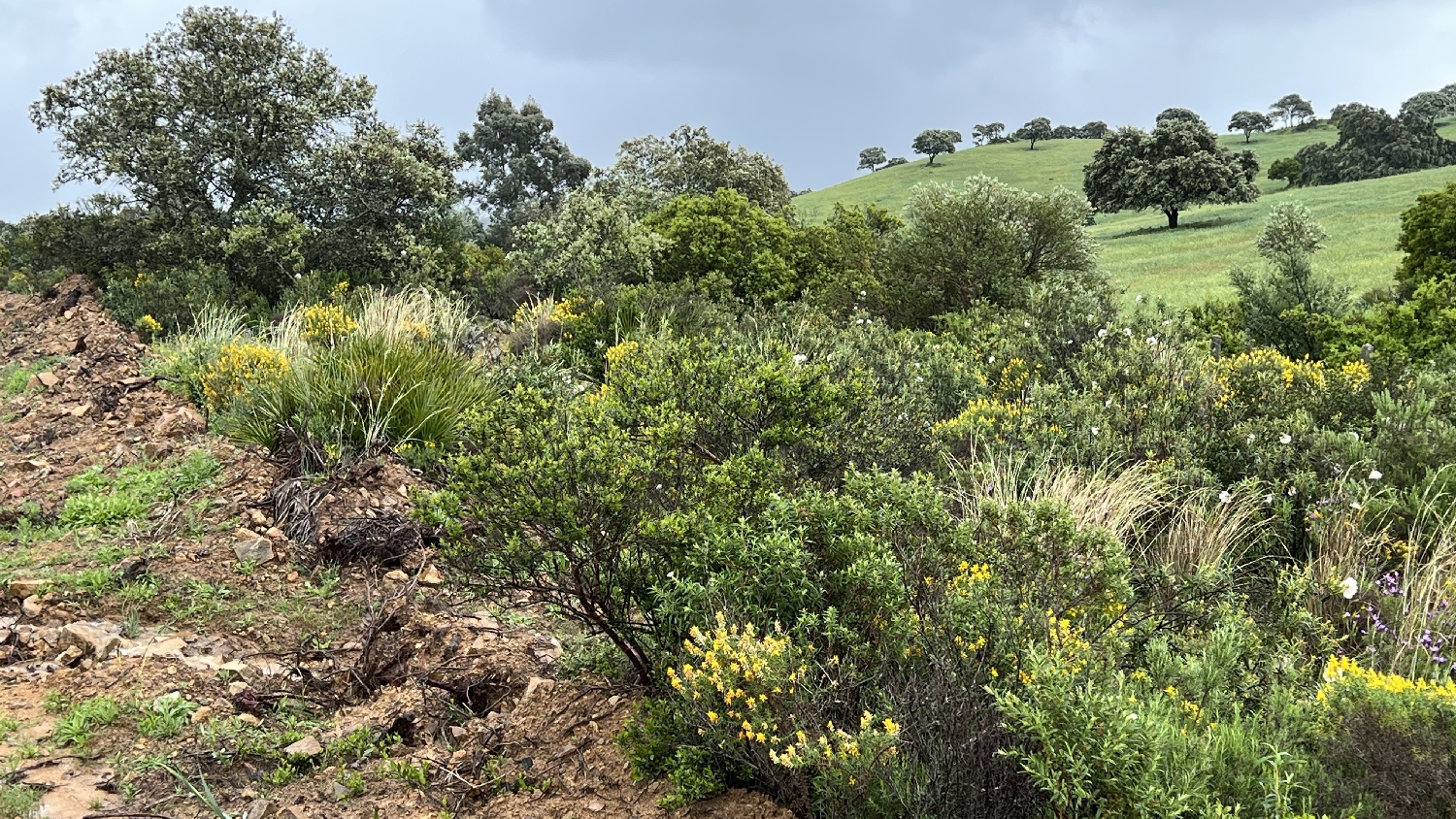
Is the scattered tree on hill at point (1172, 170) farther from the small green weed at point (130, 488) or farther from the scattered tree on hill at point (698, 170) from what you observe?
the small green weed at point (130, 488)

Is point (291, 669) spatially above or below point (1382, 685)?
above

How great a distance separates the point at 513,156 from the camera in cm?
4316

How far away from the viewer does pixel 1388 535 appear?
14.4ft

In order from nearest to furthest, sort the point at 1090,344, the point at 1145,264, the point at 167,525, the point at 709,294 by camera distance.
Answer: the point at 167,525 < the point at 1090,344 < the point at 709,294 < the point at 1145,264

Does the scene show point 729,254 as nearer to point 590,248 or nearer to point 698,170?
point 590,248

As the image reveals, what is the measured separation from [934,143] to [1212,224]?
4369 centimetres

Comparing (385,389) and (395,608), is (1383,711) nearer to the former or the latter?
(395,608)

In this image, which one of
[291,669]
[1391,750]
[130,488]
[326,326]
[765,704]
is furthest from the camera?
[326,326]

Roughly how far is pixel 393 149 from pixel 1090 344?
13605mm

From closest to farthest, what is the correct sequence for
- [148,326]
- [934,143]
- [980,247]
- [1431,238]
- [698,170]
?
[148,326] → [980,247] → [1431,238] → [698,170] → [934,143]

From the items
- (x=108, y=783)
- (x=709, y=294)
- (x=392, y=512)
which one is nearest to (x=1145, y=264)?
(x=709, y=294)

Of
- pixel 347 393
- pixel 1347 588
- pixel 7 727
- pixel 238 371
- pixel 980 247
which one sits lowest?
pixel 1347 588

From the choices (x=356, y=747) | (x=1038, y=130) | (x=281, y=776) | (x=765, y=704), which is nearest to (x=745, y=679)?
(x=765, y=704)

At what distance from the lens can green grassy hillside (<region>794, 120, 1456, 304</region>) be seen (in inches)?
926
